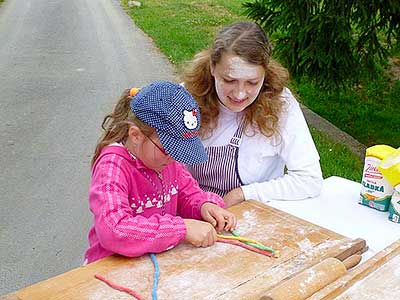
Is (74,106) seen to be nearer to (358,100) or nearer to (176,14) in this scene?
(358,100)

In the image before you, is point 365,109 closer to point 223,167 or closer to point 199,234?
point 223,167

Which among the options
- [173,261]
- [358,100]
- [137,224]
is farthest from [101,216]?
[358,100]

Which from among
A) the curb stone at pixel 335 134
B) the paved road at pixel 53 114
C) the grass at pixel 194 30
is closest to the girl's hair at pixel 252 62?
the paved road at pixel 53 114

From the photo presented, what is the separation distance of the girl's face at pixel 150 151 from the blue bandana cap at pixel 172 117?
4 centimetres

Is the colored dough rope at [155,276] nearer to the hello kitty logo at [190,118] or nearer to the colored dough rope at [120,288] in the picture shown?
the colored dough rope at [120,288]

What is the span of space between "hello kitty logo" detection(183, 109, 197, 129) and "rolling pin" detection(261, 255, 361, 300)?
53 centimetres

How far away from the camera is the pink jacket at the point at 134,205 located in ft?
5.54

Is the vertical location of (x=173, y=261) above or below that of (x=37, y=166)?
above

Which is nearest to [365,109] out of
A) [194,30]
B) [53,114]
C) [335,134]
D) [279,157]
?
[335,134]

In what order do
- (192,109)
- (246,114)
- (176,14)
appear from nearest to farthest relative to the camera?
(192,109)
(246,114)
(176,14)

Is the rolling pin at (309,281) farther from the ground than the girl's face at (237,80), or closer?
closer

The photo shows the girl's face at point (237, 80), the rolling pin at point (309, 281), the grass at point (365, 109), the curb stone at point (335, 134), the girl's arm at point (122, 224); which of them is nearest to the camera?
the rolling pin at point (309, 281)

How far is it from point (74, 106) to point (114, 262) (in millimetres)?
5538

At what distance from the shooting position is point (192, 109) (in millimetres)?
1790
